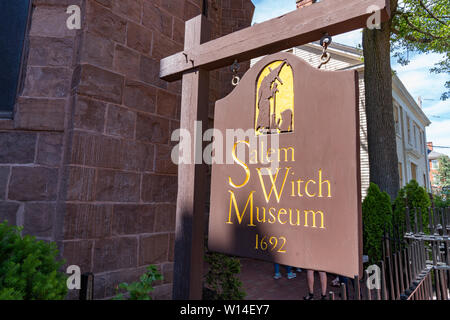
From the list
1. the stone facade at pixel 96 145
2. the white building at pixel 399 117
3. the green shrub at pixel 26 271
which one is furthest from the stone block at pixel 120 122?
the white building at pixel 399 117

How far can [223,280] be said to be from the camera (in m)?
3.56

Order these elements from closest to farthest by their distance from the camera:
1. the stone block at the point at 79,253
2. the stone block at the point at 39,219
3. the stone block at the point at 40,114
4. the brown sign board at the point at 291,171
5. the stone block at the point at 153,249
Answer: the brown sign board at the point at 291,171 < the stone block at the point at 79,253 < the stone block at the point at 39,219 < the stone block at the point at 40,114 < the stone block at the point at 153,249

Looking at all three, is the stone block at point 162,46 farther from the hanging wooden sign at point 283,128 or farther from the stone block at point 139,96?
the hanging wooden sign at point 283,128

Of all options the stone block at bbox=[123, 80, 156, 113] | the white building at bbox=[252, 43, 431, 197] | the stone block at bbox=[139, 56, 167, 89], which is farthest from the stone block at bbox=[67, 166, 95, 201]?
the white building at bbox=[252, 43, 431, 197]

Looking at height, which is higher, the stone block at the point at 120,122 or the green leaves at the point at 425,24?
the green leaves at the point at 425,24

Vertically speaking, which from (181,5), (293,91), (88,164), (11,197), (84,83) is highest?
(181,5)

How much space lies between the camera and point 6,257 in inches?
70.0

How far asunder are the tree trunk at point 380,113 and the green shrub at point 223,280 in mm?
5067

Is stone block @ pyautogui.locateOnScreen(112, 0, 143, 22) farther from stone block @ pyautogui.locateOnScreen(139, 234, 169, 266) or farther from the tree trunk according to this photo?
the tree trunk

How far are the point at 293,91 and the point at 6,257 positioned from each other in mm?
2226

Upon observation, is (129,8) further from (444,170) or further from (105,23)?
(444,170)

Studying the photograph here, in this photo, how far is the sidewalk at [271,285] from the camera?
489cm
